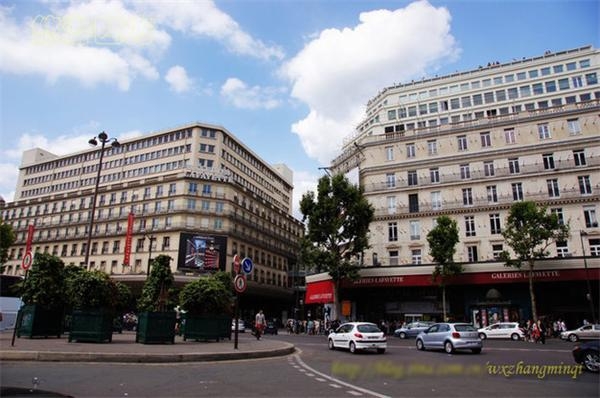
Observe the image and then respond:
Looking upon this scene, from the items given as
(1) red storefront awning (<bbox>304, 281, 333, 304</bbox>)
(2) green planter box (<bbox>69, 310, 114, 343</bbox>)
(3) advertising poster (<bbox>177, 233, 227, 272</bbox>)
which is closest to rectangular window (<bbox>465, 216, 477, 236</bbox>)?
(1) red storefront awning (<bbox>304, 281, 333, 304</bbox>)

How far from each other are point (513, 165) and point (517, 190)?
7.63 ft

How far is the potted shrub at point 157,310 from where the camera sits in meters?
15.0

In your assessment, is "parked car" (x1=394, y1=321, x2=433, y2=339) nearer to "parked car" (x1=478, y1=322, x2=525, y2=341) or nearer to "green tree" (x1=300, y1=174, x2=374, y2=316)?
"parked car" (x1=478, y1=322, x2=525, y2=341)

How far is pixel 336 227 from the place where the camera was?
34812 mm

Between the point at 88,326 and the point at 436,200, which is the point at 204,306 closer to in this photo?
the point at 88,326

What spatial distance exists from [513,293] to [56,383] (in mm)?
33624

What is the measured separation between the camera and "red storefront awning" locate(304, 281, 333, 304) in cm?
3886

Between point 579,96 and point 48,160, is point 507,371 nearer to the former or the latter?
point 579,96

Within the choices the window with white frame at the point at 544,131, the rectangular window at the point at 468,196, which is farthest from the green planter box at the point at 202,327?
the window with white frame at the point at 544,131

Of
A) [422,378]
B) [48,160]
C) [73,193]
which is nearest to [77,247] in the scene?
[73,193]

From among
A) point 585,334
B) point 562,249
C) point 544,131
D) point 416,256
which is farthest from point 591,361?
point 544,131

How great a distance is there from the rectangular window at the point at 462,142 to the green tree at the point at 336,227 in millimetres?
10855

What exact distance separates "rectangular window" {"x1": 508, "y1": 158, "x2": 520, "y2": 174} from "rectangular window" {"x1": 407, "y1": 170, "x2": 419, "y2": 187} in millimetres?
7979

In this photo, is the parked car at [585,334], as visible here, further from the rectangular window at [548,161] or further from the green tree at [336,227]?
the green tree at [336,227]
